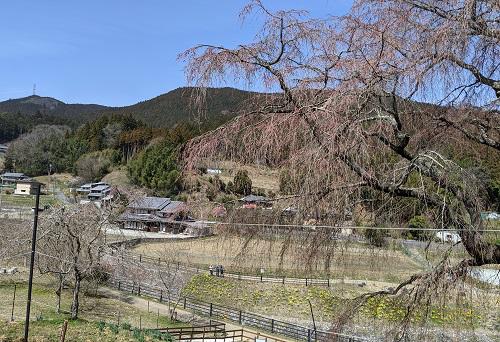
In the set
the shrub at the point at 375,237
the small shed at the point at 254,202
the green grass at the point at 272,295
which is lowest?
the green grass at the point at 272,295

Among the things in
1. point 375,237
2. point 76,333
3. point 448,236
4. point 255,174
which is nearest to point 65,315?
point 76,333

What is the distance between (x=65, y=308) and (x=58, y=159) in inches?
3350

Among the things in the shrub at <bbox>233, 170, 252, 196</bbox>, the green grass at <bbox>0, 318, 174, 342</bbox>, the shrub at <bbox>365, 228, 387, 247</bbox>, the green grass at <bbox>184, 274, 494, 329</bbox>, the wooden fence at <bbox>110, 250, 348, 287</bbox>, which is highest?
the shrub at <bbox>233, 170, 252, 196</bbox>

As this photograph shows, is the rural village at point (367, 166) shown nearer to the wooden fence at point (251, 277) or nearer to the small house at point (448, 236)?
the small house at point (448, 236)

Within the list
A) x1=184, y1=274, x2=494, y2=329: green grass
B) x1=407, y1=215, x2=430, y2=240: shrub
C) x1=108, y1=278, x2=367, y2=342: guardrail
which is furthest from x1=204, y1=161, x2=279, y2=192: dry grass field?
x1=184, y1=274, x2=494, y2=329: green grass

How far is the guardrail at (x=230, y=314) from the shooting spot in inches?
881

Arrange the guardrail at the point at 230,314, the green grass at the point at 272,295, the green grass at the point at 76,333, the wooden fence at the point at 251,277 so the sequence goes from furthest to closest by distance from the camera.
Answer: the wooden fence at the point at 251,277
the green grass at the point at 272,295
the guardrail at the point at 230,314
the green grass at the point at 76,333

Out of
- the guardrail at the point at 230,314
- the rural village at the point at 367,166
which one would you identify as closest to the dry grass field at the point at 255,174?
the rural village at the point at 367,166

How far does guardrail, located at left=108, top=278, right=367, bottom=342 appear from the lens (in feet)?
73.4

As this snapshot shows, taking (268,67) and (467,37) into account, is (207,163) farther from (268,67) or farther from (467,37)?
(467,37)

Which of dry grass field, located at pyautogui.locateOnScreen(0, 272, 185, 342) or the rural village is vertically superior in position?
the rural village

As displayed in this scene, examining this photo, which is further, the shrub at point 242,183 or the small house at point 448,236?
the shrub at point 242,183

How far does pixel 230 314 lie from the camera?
2680 centimetres

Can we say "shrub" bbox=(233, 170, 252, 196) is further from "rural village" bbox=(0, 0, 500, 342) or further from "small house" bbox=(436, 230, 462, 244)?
"small house" bbox=(436, 230, 462, 244)
